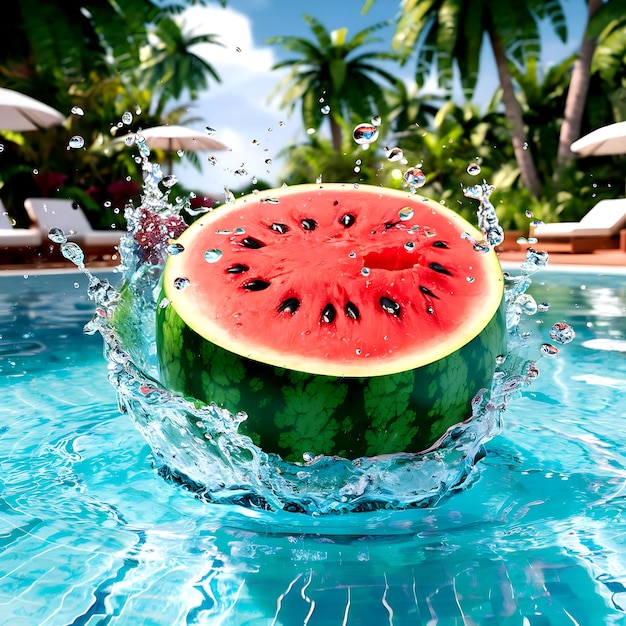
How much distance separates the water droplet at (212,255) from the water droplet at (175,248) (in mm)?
164

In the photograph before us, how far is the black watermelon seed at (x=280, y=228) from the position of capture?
244 cm

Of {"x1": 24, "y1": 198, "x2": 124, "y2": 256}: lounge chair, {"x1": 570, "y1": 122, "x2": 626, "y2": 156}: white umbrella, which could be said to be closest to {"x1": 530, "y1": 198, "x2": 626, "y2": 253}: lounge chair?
{"x1": 570, "y1": 122, "x2": 626, "y2": 156}: white umbrella

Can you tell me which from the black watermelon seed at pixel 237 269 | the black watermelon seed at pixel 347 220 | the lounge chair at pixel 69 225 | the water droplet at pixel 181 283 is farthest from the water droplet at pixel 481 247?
the lounge chair at pixel 69 225

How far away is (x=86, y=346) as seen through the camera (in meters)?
5.96

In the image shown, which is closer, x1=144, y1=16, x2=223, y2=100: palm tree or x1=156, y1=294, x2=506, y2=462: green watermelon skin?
x1=156, y1=294, x2=506, y2=462: green watermelon skin

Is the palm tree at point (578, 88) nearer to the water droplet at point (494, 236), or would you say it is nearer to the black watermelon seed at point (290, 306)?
the water droplet at point (494, 236)

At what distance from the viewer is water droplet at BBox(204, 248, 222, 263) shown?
7.77 feet

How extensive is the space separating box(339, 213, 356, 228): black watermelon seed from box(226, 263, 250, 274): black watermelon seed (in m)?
0.37

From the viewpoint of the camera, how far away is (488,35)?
87.5 ft

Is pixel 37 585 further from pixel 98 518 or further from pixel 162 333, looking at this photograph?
pixel 162 333

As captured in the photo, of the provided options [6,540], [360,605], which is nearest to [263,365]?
[360,605]

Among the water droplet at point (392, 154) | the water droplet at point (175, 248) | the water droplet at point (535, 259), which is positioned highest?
the water droplet at point (392, 154)

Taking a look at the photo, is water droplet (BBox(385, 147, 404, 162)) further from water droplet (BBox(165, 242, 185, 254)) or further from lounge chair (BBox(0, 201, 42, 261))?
lounge chair (BBox(0, 201, 42, 261))

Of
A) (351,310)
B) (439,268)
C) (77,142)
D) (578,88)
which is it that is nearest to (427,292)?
(439,268)
